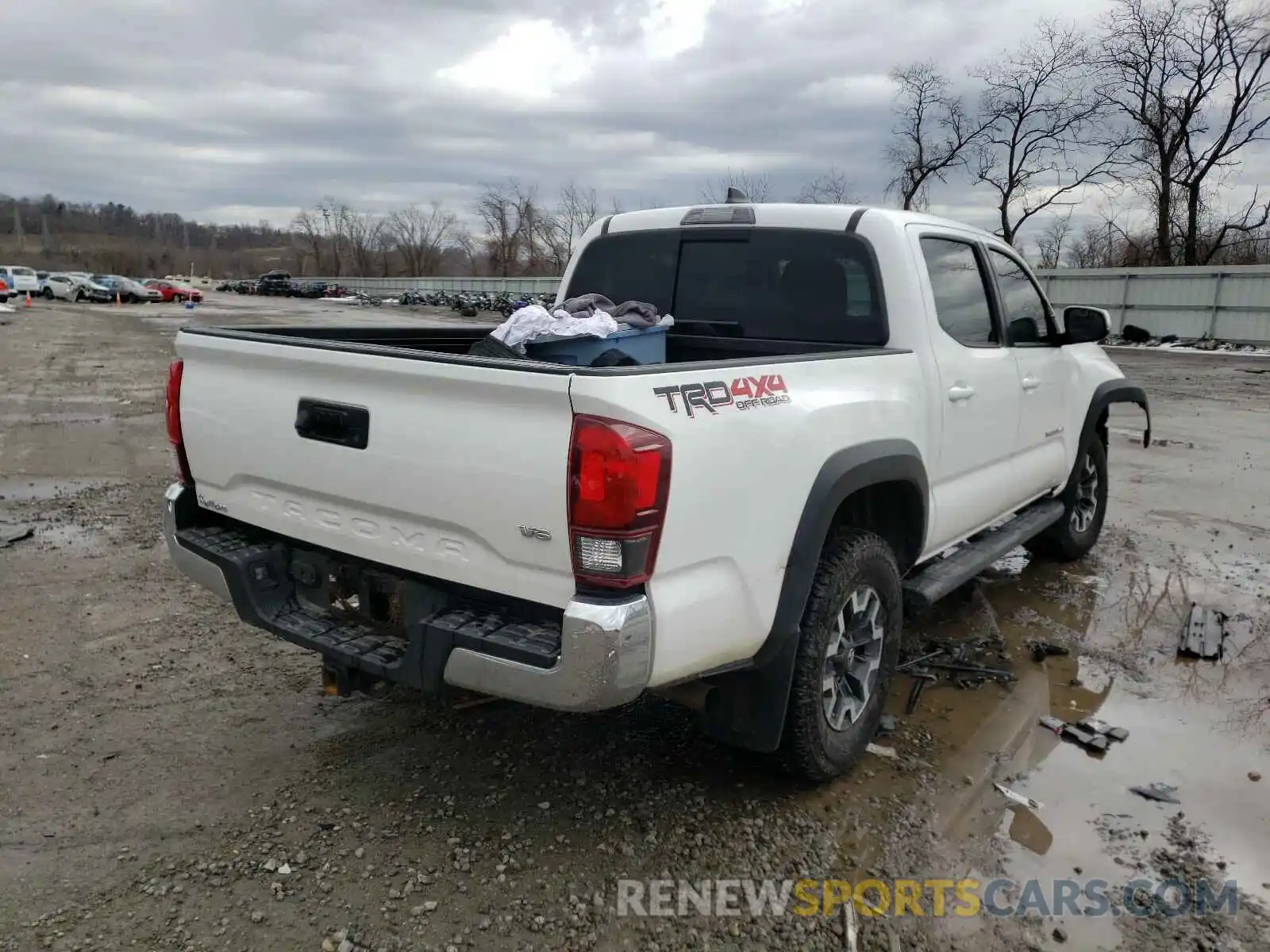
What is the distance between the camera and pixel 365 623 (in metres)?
→ 3.08

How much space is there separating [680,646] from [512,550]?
54cm

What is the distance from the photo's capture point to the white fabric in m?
3.76

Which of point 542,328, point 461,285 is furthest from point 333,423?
point 461,285

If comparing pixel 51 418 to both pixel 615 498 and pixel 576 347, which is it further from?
pixel 615 498

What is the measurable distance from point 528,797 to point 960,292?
2.95m

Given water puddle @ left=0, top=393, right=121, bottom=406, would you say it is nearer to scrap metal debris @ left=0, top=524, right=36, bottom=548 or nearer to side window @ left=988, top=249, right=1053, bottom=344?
scrap metal debris @ left=0, top=524, right=36, bottom=548

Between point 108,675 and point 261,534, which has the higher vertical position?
point 261,534

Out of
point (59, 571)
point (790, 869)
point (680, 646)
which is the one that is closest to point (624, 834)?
point (790, 869)

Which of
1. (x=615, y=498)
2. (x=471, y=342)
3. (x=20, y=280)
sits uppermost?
(x=20, y=280)

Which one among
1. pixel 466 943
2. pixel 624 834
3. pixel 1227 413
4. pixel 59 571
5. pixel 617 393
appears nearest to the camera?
pixel 617 393

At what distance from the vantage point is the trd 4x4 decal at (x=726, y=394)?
2.52 m

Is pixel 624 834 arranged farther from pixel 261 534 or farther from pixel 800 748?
pixel 261 534

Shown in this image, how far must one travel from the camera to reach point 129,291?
5188 cm

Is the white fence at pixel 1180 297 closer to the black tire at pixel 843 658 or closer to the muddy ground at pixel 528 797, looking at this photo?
the muddy ground at pixel 528 797
